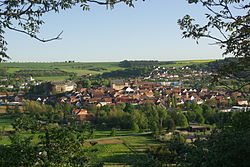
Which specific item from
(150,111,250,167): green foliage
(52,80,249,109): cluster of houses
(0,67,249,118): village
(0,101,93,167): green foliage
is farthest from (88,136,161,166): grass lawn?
(52,80,249,109): cluster of houses

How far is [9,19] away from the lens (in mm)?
5391

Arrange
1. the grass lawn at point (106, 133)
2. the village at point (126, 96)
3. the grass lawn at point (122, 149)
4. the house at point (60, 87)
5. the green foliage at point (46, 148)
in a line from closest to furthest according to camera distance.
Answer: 1. the green foliage at point (46, 148)
2. the grass lawn at point (122, 149)
3. the grass lawn at point (106, 133)
4. the village at point (126, 96)
5. the house at point (60, 87)

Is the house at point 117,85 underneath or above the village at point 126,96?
above

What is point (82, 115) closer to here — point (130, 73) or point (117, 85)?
point (117, 85)

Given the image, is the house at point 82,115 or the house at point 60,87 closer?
the house at point 82,115

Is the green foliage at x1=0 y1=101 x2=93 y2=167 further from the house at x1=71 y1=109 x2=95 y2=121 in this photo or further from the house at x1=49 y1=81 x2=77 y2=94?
the house at x1=49 y1=81 x2=77 y2=94

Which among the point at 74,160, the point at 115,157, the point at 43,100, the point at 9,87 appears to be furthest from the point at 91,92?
the point at 74,160

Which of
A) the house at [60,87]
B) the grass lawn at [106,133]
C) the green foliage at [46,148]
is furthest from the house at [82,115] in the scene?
the green foliage at [46,148]

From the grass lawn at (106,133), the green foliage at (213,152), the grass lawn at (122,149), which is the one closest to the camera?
the green foliage at (213,152)

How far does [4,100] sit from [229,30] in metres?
53.8

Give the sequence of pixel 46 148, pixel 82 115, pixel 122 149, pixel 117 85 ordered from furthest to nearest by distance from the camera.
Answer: pixel 117 85
pixel 82 115
pixel 122 149
pixel 46 148

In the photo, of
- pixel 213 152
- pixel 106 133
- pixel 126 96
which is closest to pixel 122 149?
pixel 106 133

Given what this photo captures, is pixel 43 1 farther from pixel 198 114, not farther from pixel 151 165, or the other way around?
pixel 198 114

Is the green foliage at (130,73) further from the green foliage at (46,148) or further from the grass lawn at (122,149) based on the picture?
the green foliage at (46,148)
